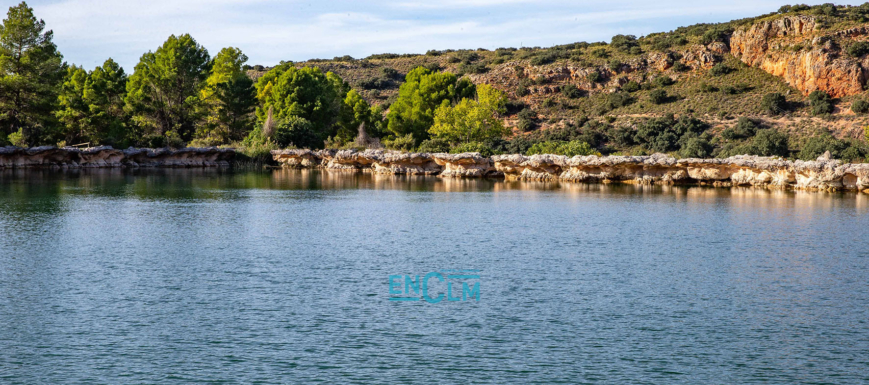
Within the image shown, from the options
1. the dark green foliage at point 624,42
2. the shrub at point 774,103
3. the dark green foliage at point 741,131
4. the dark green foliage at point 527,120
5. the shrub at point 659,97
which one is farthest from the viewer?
the dark green foliage at point 624,42

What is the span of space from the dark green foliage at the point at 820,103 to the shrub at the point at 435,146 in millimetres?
38127

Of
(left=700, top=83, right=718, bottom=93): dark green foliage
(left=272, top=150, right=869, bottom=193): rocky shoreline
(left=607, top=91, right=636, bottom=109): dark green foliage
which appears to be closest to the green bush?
(left=272, top=150, right=869, bottom=193): rocky shoreline

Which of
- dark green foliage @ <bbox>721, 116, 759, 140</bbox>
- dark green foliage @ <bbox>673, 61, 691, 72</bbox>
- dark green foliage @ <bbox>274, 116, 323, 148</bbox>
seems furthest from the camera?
dark green foliage @ <bbox>673, 61, 691, 72</bbox>

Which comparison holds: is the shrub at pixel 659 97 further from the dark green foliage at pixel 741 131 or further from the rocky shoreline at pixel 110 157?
the rocky shoreline at pixel 110 157

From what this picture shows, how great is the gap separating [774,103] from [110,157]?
64.7 metres

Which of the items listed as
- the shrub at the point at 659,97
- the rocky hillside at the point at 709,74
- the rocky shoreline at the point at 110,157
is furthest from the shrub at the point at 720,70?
the rocky shoreline at the point at 110,157

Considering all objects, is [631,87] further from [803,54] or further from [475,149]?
[475,149]

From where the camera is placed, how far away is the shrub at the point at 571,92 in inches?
3561

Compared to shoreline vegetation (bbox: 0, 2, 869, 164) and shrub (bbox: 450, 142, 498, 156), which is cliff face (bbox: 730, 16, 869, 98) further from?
shrub (bbox: 450, 142, 498, 156)

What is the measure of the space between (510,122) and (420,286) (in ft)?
242

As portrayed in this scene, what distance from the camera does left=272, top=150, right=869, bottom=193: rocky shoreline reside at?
133 feet

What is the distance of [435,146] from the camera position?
65312 millimetres

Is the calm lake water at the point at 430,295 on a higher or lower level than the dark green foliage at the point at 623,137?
lower

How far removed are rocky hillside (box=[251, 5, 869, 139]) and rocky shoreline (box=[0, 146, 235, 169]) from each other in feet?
120
